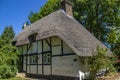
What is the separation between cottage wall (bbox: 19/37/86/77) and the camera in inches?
699

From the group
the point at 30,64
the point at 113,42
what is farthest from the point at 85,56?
the point at 113,42

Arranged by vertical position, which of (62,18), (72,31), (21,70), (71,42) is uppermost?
(62,18)

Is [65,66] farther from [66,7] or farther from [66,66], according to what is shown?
[66,7]

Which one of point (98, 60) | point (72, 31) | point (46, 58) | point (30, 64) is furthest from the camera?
point (30, 64)

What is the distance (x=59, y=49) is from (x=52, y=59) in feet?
4.77

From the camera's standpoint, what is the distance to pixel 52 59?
20.1 metres

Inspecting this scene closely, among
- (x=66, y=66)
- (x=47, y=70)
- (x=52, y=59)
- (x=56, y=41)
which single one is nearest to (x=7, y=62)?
(x=47, y=70)

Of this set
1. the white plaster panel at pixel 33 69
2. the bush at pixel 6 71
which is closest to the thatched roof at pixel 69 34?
the white plaster panel at pixel 33 69

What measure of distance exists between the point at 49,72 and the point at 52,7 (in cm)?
1999

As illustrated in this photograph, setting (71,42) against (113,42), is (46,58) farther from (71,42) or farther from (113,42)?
(113,42)

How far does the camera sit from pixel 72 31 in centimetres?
1959

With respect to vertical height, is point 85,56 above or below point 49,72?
above

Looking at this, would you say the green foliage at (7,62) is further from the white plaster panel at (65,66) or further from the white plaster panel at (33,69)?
the white plaster panel at (65,66)

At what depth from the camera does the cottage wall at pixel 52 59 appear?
1777 centimetres
